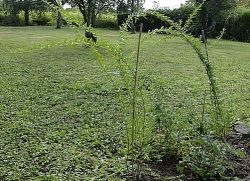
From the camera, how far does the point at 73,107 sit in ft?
18.3

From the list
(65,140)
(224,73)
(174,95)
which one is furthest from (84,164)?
(224,73)

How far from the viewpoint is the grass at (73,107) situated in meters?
3.51

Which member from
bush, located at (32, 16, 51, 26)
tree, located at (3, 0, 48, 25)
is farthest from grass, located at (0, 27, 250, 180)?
bush, located at (32, 16, 51, 26)

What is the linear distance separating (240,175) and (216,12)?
15125 mm

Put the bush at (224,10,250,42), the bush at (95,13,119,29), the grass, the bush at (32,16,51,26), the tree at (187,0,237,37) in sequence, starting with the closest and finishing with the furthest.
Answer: the grass
the tree at (187,0,237,37)
the bush at (224,10,250,42)
the bush at (95,13,119,29)
the bush at (32,16,51,26)

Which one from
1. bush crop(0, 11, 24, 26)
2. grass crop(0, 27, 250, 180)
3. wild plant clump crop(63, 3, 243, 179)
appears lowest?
bush crop(0, 11, 24, 26)

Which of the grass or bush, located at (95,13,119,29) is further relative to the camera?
bush, located at (95,13,119,29)

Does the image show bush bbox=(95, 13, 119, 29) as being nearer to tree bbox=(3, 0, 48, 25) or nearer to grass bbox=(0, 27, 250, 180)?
tree bbox=(3, 0, 48, 25)

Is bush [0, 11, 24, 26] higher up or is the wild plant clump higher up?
the wild plant clump

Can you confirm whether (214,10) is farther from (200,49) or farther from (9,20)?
(9,20)

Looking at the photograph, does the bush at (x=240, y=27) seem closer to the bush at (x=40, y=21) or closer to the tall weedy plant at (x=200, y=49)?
the bush at (x=40, y=21)

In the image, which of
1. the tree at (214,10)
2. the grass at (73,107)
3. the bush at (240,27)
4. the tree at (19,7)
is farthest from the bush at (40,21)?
the grass at (73,107)

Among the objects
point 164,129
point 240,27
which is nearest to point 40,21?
point 240,27

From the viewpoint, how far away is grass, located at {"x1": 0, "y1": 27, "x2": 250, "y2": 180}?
3.51 meters
